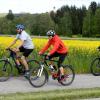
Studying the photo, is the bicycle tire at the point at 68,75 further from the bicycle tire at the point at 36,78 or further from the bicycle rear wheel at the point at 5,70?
the bicycle rear wheel at the point at 5,70

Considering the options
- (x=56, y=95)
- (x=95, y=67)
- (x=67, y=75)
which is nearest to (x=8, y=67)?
(x=67, y=75)

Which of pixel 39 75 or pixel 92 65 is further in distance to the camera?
pixel 92 65

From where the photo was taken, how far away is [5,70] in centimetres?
1366

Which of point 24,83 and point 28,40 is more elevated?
point 28,40

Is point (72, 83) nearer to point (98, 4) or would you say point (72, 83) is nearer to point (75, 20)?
point (75, 20)

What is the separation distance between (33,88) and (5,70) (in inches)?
61.6

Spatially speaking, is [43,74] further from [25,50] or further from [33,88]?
[25,50]

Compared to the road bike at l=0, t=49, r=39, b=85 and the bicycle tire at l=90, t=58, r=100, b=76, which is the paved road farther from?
the bicycle tire at l=90, t=58, r=100, b=76

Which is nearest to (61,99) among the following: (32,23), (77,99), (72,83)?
(77,99)

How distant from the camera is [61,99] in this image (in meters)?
10.5

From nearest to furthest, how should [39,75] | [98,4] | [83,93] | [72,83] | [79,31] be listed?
[83,93] < [39,75] < [72,83] < [79,31] < [98,4]

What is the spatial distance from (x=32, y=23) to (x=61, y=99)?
122ft

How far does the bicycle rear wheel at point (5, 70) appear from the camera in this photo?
536 inches

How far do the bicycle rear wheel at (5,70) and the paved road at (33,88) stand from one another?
0.18 metres
